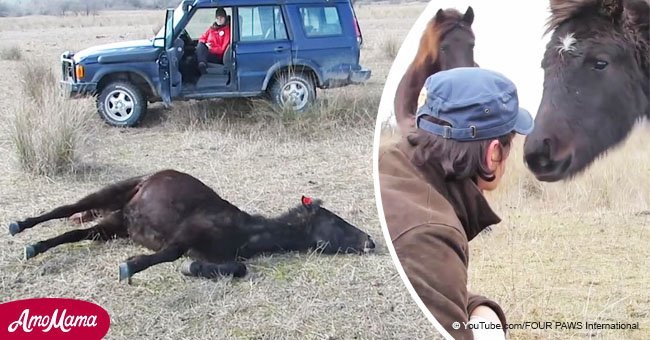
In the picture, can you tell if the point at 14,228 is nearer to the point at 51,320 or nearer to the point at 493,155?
the point at 51,320

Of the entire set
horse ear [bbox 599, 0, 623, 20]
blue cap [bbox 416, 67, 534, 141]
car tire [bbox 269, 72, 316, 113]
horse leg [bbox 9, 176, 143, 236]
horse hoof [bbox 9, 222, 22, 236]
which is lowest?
horse hoof [bbox 9, 222, 22, 236]

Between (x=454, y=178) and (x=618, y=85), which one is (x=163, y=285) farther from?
(x=618, y=85)

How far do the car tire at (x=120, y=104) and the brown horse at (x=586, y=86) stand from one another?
24.4 feet

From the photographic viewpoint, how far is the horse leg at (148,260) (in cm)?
456

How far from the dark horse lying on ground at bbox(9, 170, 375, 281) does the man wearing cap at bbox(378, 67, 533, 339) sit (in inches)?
89.8

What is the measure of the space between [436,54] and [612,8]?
68cm

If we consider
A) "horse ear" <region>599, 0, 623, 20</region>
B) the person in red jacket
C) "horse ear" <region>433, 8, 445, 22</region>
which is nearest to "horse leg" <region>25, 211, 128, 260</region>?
"horse ear" <region>433, 8, 445, 22</region>

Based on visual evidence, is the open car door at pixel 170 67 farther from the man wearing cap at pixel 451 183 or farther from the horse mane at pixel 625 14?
the horse mane at pixel 625 14

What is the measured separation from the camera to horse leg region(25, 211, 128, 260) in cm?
488

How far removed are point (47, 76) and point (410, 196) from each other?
29.8 ft

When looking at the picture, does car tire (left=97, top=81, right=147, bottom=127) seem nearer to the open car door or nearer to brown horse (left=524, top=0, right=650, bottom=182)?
the open car door

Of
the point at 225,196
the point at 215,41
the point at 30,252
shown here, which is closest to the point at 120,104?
the point at 215,41

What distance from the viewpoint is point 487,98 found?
2.62 meters

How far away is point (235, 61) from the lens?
9.62 m
